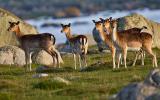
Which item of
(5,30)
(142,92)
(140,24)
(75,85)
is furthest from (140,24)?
(142,92)

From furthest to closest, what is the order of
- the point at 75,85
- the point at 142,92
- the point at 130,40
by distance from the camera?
1. the point at 130,40
2. the point at 75,85
3. the point at 142,92

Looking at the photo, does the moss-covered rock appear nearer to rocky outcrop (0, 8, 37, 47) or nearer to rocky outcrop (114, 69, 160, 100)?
rocky outcrop (0, 8, 37, 47)

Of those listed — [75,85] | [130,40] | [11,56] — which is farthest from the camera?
[11,56]

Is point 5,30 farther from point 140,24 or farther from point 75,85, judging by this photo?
point 75,85

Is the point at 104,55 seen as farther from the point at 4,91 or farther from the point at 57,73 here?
the point at 4,91

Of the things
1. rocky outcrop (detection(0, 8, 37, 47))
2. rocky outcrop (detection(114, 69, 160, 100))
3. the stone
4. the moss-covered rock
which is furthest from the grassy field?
the moss-covered rock

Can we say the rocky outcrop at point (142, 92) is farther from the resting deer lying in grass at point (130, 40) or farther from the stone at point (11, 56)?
the stone at point (11, 56)

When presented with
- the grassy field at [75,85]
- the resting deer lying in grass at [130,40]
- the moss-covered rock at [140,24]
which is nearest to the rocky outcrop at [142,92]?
the grassy field at [75,85]

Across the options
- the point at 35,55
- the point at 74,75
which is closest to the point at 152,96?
the point at 74,75

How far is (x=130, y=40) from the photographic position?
34531mm

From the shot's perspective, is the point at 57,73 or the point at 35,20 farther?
the point at 35,20

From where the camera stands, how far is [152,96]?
1877 cm

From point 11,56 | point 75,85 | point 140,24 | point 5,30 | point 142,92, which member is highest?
point 140,24

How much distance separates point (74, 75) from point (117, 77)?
2.76 m
